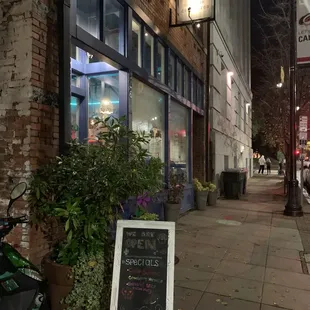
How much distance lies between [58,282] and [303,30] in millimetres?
9390

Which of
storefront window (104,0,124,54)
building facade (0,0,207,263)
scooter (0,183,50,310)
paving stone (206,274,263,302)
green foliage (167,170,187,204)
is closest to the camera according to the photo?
scooter (0,183,50,310)

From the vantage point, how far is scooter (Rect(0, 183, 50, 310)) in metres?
2.96

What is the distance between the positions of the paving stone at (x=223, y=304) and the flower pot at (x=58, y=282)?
1.53 metres

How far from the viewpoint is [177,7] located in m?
8.95

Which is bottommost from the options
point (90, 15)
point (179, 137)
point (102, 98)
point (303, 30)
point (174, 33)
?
point (179, 137)

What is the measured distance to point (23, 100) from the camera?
13.2 feet

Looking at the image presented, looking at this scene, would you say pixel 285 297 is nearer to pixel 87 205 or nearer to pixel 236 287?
pixel 236 287

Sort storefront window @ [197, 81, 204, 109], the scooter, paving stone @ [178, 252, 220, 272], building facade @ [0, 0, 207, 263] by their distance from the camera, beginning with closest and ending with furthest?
1. the scooter
2. building facade @ [0, 0, 207, 263]
3. paving stone @ [178, 252, 220, 272]
4. storefront window @ [197, 81, 204, 109]

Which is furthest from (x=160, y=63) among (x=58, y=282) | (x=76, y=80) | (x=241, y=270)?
(x=58, y=282)

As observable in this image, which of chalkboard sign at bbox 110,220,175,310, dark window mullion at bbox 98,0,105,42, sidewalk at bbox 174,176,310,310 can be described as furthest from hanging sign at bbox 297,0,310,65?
chalkboard sign at bbox 110,220,175,310

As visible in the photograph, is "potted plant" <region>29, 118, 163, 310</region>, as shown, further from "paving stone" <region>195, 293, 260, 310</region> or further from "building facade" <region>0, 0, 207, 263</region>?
"paving stone" <region>195, 293, 260, 310</region>

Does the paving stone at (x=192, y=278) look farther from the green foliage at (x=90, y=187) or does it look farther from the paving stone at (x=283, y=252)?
the paving stone at (x=283, y=252)

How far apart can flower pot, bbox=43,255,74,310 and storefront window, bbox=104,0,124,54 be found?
13.7 ft

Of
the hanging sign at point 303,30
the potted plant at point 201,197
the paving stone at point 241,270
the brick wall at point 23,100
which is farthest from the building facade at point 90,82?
the hanging sign at point 303,30
